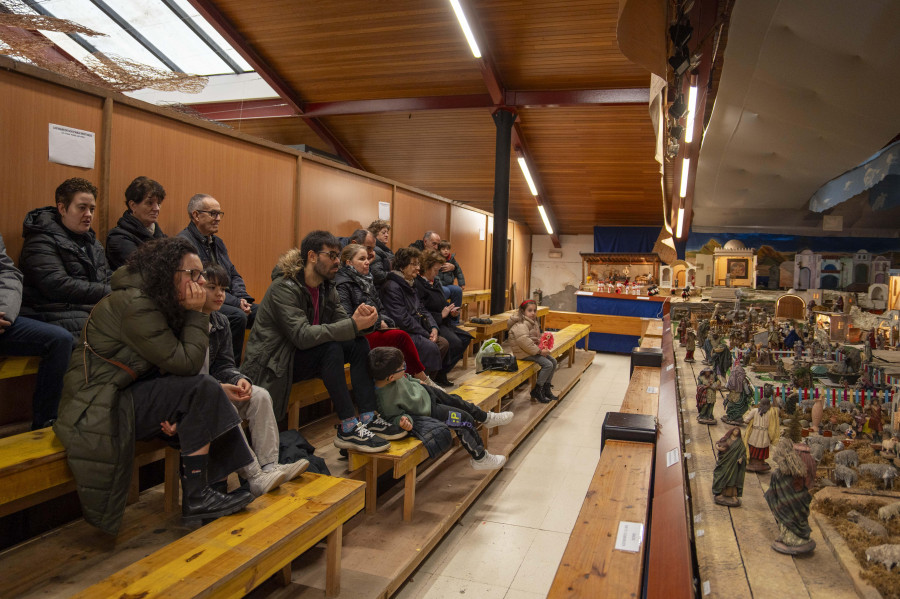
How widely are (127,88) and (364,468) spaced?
380 centimetres

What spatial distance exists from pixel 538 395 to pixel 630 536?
12.2ft

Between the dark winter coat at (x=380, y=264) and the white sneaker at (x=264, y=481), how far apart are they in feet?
7.96

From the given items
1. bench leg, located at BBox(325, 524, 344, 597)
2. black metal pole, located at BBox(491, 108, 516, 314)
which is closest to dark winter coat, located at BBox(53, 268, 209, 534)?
bench leg, located at BBox(325, 524, 344, 597)

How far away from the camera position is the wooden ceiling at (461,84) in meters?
6.96

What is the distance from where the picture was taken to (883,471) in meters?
1.98

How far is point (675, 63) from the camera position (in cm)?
292

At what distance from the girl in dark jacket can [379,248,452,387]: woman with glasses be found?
0.37 metres

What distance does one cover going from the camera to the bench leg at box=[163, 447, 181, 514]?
95.0 inches

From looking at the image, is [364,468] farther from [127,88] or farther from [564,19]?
[564,19]

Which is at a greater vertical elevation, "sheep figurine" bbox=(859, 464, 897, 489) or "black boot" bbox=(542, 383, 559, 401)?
"sheep figurine" bbox=(859, 464, 897, 489)

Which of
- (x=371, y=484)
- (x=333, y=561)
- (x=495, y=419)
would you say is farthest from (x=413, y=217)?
(x=333, y=561)

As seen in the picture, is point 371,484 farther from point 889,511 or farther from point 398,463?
point 889,511

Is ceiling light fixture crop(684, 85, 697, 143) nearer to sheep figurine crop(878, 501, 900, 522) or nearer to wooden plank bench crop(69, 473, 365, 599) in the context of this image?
sheep figurine crop(878, 501, 900, 522)

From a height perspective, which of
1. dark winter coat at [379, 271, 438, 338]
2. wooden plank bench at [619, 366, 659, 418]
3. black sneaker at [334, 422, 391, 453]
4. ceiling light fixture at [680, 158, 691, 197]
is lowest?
black sneaker at [334, 422, 391, 453]
